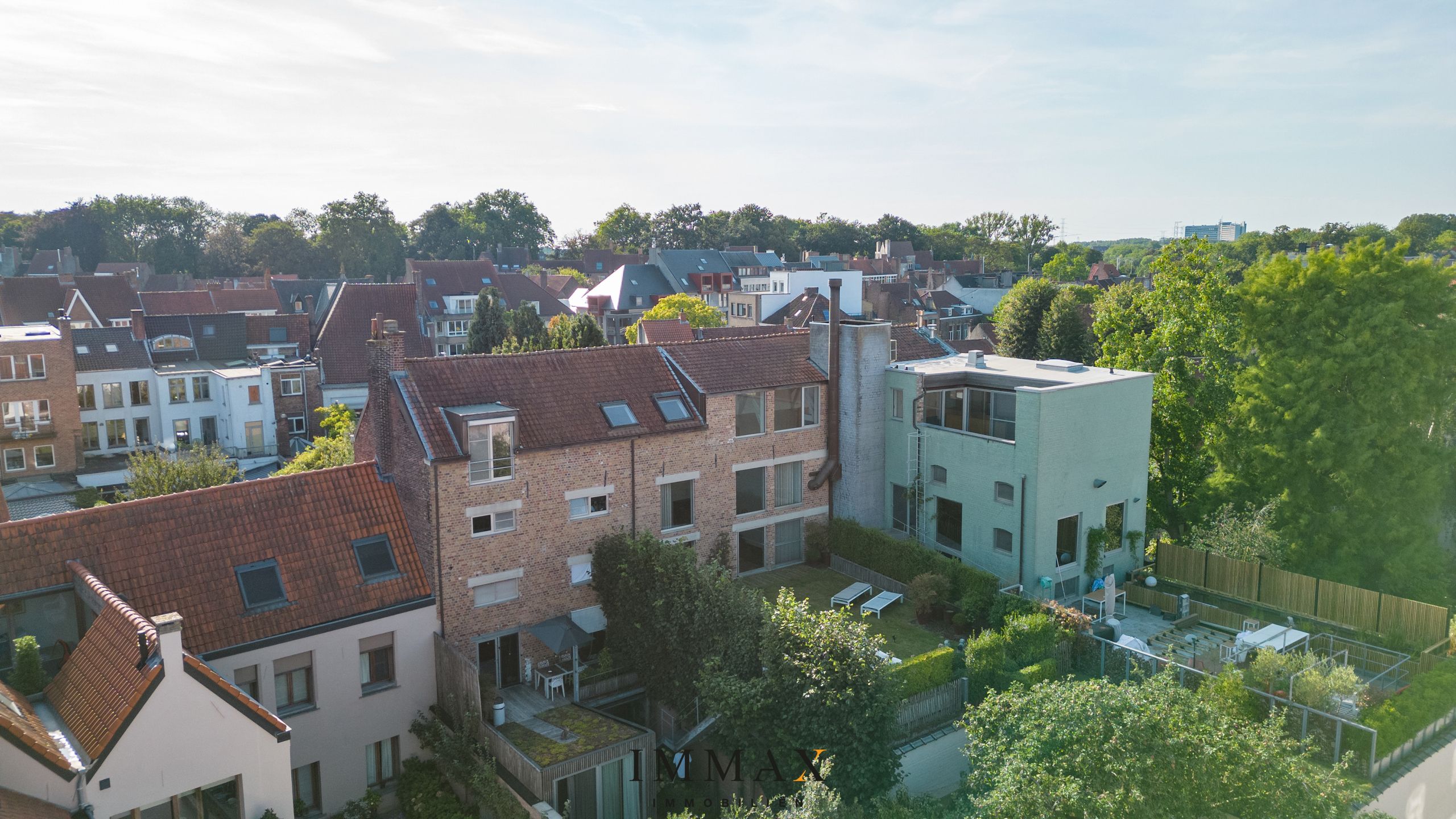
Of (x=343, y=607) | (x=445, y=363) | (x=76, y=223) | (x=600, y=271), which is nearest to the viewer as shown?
(x=343, y=607)

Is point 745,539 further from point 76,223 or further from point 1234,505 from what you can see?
point 76,223

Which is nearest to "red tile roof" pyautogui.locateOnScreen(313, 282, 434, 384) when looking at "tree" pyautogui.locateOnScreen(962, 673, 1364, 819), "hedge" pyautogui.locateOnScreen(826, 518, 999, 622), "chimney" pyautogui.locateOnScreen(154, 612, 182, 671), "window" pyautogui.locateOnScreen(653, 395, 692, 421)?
"window" pyautogui.locateOnScreen(653, 395, 692, 421)

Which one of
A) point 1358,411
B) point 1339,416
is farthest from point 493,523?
point 1358,411

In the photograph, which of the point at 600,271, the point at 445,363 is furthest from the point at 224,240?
the point at 445,363

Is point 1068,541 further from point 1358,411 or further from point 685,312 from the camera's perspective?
point 685,312

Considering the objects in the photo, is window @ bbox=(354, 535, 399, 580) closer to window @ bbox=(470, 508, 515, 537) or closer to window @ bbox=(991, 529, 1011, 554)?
window @ bbox=(470, 508, 515, 537)

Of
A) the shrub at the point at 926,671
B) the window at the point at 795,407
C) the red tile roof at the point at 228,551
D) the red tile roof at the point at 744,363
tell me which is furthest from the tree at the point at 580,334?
the shrub at the point at 926,671
